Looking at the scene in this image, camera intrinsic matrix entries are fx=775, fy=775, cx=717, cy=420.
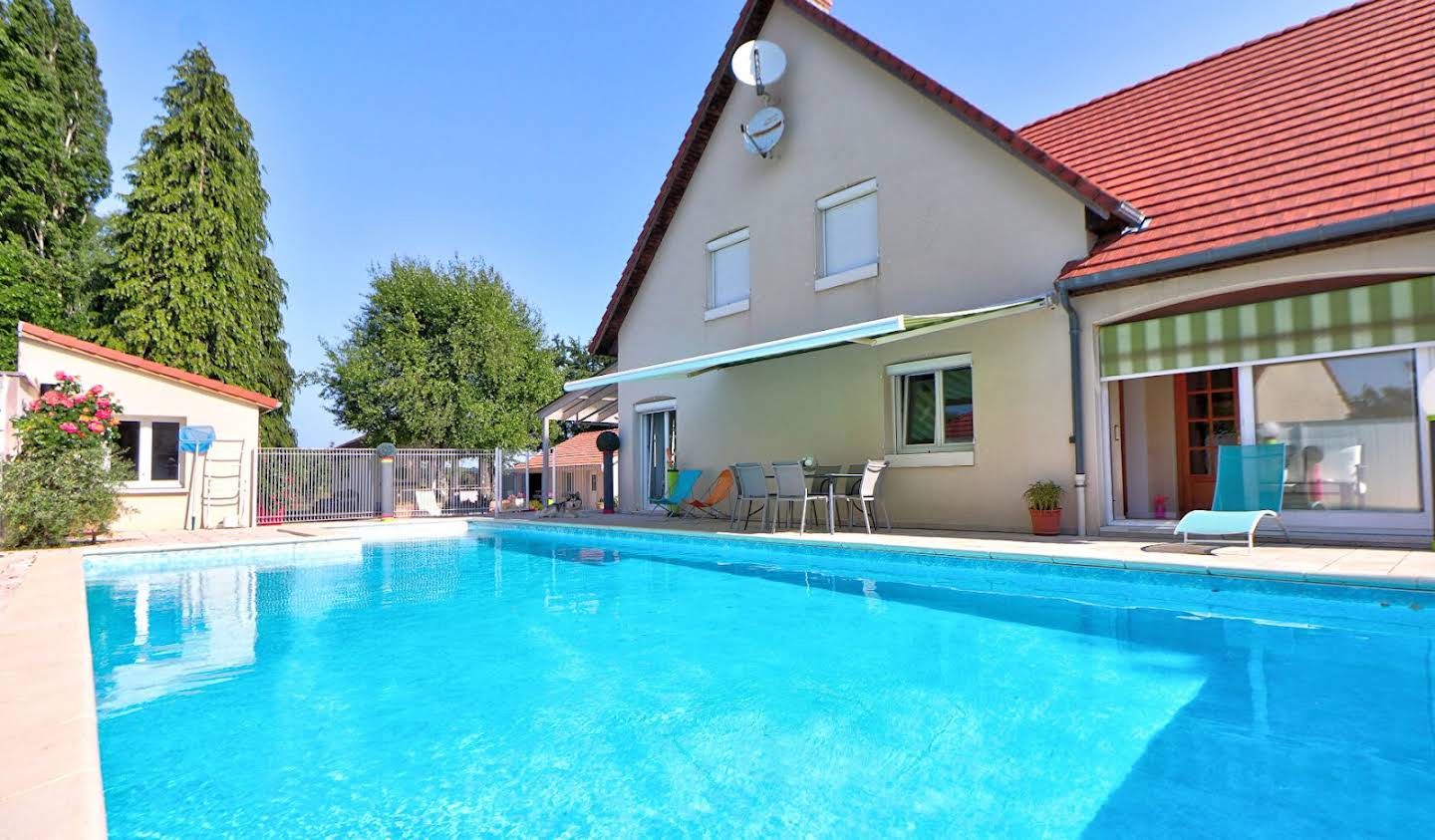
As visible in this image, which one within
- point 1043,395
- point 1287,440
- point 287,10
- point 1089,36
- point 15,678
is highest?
point 287,10

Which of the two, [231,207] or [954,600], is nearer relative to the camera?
[954,600]

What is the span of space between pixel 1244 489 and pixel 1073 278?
335cm

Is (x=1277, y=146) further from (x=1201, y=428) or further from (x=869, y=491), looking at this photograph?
(x=869, y=491)

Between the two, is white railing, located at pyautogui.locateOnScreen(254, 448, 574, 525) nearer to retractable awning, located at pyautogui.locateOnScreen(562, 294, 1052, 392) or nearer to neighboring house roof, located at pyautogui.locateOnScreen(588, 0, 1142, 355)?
neighboring house roof, located at pyautogui.locateOnScreen(588, 0, 1142, 355)

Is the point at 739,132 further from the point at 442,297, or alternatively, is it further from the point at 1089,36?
the point at 442,297

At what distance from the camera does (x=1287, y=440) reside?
978 cm

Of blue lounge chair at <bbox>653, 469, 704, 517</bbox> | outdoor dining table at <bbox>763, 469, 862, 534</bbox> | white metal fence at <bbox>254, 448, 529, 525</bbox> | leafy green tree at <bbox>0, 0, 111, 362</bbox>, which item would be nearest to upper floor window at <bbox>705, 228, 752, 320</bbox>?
blue lounge chair at <bbox>653, 469, 704, 517</bbox>

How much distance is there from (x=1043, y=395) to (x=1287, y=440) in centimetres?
292

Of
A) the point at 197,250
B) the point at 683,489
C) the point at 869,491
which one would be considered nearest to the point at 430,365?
the point at 197,250

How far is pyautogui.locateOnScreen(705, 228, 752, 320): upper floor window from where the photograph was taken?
53.6 ft

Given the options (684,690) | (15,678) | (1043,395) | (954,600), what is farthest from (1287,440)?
(15,678)

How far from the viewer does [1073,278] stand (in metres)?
10.5

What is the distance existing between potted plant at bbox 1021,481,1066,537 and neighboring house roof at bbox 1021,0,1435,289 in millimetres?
2792

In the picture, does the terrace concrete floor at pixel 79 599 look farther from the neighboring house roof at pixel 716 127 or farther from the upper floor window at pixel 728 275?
the neighboring house roof at pixel 716 127
